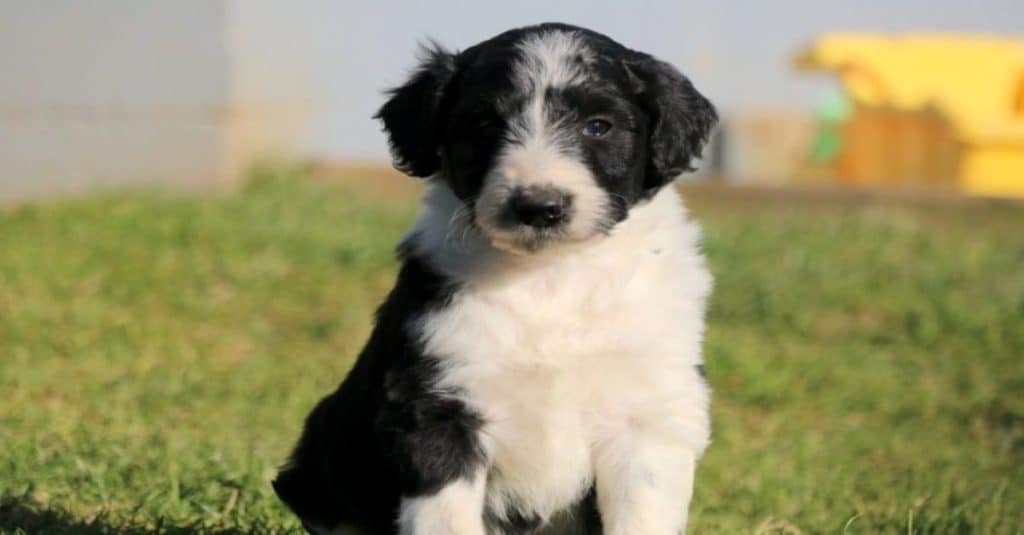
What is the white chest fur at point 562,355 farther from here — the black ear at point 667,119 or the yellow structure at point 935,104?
the yellow structure at point 935,104

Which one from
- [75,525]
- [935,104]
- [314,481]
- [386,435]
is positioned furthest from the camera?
[935,104]

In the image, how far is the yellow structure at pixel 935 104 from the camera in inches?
585

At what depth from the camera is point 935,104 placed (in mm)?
14852

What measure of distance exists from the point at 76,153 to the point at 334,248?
8.03 ft

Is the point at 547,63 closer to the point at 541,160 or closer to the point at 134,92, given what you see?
the point at 541,160

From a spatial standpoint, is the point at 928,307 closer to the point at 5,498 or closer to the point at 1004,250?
the point at 1004,250

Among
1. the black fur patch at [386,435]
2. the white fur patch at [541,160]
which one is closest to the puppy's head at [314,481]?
the black fur patch at [386,435]

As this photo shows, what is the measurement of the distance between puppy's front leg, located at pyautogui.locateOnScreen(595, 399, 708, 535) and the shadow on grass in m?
1.18

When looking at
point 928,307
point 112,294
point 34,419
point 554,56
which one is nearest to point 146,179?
point 112,294

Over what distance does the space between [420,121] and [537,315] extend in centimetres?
61

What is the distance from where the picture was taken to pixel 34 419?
6262mm

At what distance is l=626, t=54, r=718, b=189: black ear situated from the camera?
4.25 m

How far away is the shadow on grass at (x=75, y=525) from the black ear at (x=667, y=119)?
1.46 meters

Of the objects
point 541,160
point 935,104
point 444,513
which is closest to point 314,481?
point 444,513
